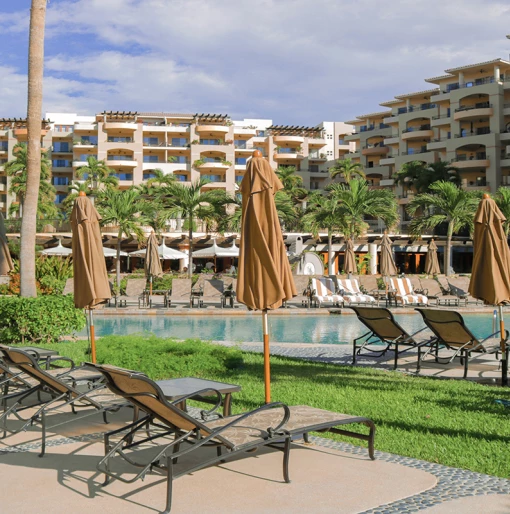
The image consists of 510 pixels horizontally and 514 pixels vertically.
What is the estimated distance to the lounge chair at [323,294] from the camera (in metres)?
22.7

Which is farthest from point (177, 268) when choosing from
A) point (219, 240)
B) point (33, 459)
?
point (33, 459)

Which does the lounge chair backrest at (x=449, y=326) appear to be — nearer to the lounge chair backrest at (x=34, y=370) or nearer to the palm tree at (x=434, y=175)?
the lounge chair backrest at (x=34, y=370)

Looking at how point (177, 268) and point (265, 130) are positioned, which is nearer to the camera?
point (177, 268)

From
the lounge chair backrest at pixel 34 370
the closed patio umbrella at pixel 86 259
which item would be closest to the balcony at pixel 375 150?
the closed patio umbrella at pixel 86 259

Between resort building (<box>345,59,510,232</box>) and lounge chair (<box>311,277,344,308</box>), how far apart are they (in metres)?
39.0

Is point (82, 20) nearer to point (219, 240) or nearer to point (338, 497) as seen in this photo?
point (338, 497)

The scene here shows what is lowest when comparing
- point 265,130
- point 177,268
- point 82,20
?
point 177,268

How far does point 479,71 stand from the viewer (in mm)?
66438

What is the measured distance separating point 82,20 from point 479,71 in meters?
61.4

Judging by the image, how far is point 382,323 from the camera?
10297 mm

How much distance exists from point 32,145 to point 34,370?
8040mm

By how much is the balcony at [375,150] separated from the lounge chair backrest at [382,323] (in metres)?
70.0

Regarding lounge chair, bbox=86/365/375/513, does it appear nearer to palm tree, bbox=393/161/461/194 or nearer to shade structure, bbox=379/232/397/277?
shade structure, bbox=379/232/397/277

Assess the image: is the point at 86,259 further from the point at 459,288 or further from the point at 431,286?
the point at 431,286
